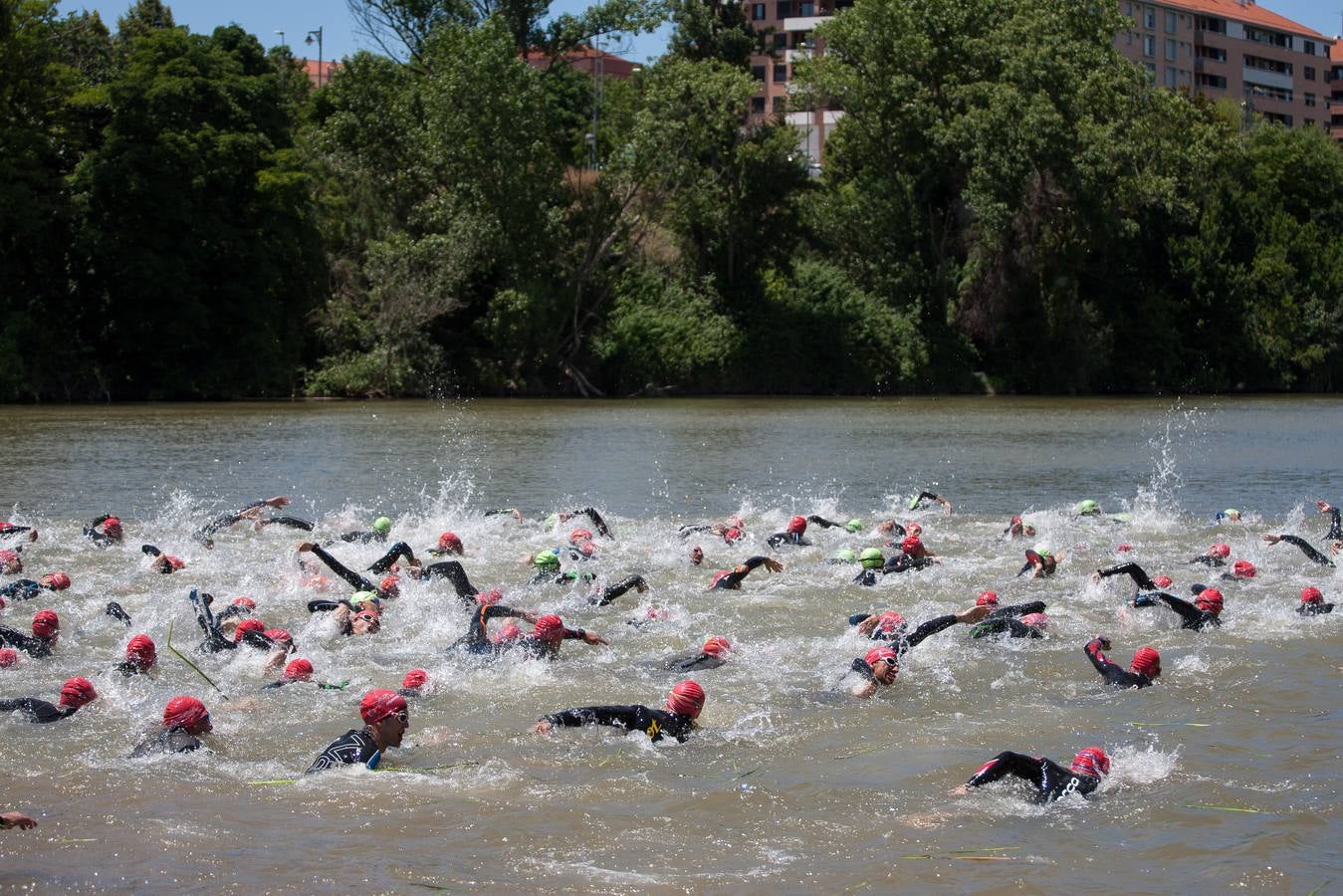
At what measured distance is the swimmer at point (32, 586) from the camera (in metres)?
16.7

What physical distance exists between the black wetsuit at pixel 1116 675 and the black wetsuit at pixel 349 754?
616 centimetres

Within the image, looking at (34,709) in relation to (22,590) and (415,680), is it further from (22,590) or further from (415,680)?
(22,590)

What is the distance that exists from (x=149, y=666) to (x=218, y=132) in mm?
42492

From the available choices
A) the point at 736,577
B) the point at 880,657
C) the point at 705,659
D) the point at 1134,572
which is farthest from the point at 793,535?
the point at 880,657

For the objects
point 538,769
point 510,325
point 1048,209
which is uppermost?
point 1048,209

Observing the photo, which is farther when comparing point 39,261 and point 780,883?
point 39,261

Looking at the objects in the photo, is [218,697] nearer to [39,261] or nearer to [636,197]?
[39,261]

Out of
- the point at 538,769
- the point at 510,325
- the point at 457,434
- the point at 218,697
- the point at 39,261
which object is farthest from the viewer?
the point at 510,325

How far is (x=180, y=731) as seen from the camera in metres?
11.1

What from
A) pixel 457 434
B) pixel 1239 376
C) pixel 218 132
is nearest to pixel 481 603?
pixel 457 434

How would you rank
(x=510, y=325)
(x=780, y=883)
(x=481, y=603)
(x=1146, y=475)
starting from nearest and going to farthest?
1. (x=780, y=883)
2. (x=481, y=603)
3. (x=1146, y=475)
4. (x=510, y=325)

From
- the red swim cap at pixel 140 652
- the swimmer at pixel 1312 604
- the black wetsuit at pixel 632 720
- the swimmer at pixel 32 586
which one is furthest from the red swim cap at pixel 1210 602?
the swimmer at pixel 32 586

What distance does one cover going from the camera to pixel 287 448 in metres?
34.1

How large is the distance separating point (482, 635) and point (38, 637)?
14.0 feet
